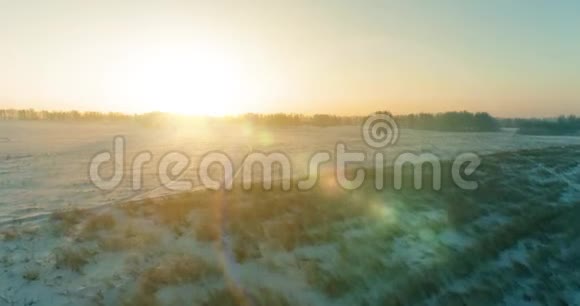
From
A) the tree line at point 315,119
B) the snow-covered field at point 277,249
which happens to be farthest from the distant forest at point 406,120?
the snow-covered field at point 277,249

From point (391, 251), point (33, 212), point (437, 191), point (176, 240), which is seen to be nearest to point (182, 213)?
point (176, 240)

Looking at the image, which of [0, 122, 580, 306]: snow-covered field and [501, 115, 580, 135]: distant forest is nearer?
[0, 122, 580, 306]: snow-covered field

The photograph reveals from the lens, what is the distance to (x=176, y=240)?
12203 mm

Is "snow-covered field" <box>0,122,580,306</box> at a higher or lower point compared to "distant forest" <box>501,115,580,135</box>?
lower

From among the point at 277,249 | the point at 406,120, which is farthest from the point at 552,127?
the point at 277,249

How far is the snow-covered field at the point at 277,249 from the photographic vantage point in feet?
32.6

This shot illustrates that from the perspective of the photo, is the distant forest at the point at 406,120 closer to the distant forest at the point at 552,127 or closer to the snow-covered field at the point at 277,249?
the distant forest at the point at 552,127

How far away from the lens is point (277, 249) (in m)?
12.6

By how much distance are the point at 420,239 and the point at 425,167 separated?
527 inches

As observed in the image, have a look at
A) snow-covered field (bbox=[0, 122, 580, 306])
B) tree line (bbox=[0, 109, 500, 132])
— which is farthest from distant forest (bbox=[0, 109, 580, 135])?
snow-covered field (bbox=[0, 122, 580, 306])

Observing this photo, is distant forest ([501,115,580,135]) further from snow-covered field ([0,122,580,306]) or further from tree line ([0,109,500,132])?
snow-covered field ([0,122,580,306])

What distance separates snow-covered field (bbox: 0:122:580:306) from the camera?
994 cm

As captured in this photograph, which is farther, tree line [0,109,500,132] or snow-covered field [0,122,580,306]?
tree line [0,109,500,132]

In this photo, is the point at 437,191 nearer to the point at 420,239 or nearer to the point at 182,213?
the point at 420,239
